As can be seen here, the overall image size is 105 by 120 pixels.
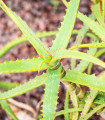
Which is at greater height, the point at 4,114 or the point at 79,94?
the point at 4,114

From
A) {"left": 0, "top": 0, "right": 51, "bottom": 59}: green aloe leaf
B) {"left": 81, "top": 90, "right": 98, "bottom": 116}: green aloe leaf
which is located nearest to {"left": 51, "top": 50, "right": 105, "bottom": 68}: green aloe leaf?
{"left": 0, "top": 0, "right": 51, "bottom": 59}: green aloe leaf

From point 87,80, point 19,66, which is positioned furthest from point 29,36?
point 87,80

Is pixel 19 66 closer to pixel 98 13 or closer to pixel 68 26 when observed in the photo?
pixel 68 26

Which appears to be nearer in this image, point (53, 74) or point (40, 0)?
point (53, 74)

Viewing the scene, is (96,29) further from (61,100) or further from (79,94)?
(61,100)

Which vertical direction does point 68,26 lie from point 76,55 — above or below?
above

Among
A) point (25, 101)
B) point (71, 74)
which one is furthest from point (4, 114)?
point (71, 74)

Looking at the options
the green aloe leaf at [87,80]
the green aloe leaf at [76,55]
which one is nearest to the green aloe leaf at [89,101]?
the green aloe leaf at [87,80]
